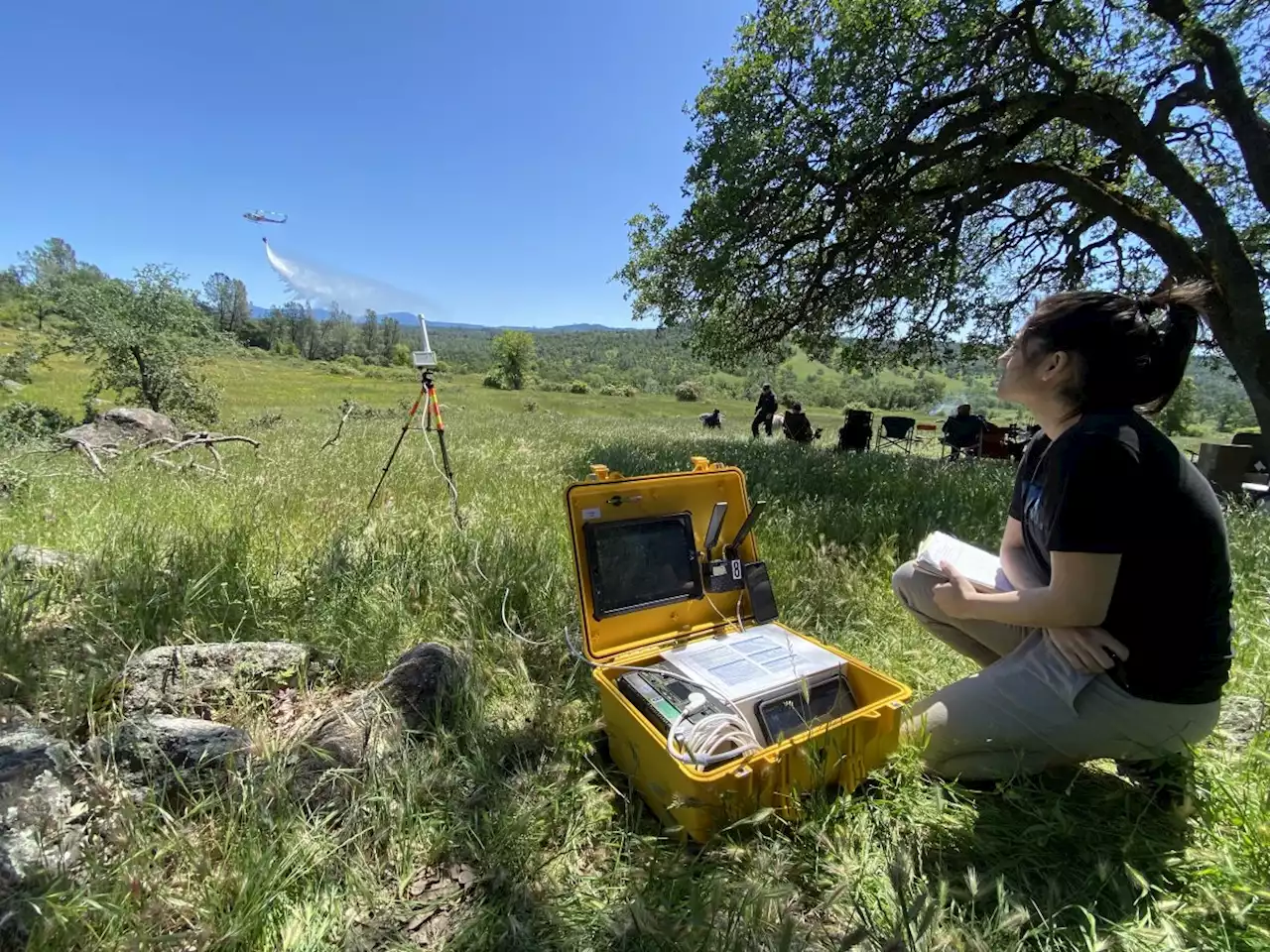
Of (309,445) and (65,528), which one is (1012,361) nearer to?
(65,528)

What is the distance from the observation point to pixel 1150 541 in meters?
1.85

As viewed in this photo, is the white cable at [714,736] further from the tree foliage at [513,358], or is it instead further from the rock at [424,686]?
the tree foliage at [513,358]

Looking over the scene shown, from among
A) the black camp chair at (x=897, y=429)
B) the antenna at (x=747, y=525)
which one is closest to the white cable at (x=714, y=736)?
the antenna at (x=747, y=525)

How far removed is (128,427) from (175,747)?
1342 centimetres

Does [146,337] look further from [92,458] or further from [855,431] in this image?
[855,431]

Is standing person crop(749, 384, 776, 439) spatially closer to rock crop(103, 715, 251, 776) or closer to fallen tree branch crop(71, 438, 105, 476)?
fallen tree branch crop(71, 438, 105, 476)

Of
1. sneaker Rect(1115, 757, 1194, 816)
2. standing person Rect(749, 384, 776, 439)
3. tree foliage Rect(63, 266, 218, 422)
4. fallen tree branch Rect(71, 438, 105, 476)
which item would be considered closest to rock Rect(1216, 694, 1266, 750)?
sneaker Rect(1115, 757, 1194, 816)

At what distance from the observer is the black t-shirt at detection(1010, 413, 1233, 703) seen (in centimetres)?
182

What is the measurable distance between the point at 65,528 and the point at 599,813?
16.0 feet

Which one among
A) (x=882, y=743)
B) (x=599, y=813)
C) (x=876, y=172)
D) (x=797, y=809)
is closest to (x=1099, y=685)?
(x=882, y=743)

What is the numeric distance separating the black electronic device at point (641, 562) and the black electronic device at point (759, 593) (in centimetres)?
27

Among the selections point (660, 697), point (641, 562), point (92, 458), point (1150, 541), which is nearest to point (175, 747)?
point (660, 697)

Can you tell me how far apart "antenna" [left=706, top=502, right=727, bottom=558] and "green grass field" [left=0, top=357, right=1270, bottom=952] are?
3.35 feet

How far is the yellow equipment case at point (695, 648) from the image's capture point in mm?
1906
